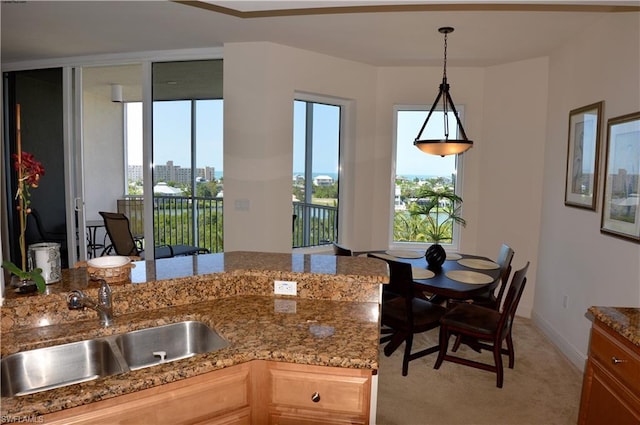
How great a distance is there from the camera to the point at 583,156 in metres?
Answer: 3.39

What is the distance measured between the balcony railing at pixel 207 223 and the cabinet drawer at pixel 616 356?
3008mm

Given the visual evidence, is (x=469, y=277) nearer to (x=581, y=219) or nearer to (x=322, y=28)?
(x=581, y=219)

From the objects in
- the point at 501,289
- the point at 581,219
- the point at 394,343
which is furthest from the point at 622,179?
the point at 394,343

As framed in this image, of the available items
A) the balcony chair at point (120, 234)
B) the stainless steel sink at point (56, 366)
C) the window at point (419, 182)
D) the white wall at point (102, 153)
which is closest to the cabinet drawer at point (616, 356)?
the stainless steel sink at point (56, 366)

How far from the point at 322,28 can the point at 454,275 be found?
229 centimetres

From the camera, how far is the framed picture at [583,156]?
3.17m

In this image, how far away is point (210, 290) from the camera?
195 cm

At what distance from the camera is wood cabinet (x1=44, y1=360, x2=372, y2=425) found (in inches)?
53.7

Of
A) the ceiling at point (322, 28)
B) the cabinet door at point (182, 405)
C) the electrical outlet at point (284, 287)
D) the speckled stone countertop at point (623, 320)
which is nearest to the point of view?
the cabinet door at point (182, 405)

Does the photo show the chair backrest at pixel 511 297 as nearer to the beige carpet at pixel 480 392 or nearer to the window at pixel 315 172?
the beige carpet at pixel 480 392

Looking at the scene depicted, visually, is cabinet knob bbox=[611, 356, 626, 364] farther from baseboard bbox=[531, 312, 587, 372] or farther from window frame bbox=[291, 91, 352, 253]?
window frame bbox=[291, 91, 352, 253]

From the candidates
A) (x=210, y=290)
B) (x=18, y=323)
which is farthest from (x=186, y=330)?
(x=18, y=323)

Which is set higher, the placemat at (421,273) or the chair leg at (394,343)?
the placemat at (421,273)

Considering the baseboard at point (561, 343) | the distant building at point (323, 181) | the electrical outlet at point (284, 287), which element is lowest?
the baseboard at point (561, 343)
